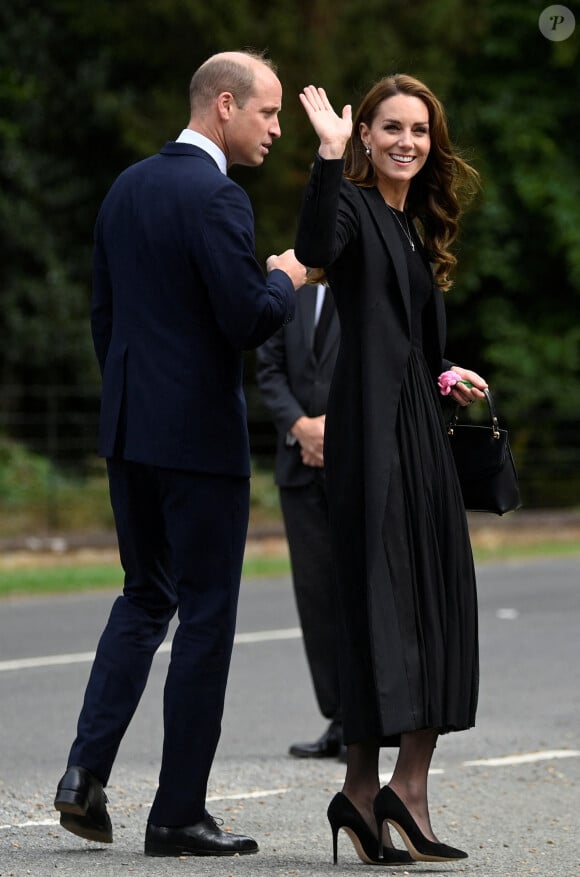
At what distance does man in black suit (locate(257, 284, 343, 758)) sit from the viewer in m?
6.75

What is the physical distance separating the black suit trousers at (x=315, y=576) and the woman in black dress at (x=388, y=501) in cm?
199

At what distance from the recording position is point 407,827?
452 cm

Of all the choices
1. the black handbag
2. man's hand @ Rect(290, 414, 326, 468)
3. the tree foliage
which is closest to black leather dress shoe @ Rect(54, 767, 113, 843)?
the black handbag

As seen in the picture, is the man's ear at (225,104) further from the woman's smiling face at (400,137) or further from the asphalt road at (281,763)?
the asphalt road at (281,763)

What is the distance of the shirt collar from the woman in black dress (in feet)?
1.04

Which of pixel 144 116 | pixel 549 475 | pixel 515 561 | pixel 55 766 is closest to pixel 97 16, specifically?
pixel 144 116

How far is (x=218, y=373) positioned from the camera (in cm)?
464

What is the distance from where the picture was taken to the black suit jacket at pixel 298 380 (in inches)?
270

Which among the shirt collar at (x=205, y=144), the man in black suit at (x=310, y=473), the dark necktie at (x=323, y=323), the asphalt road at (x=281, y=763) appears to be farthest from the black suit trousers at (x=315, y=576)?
the shirt collar at (x=205, y=144)

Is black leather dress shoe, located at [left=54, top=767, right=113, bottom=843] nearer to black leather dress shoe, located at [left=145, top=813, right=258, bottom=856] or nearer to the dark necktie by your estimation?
black leather dress shoe, located at [left=145, top=813, right=258, bottom=856]

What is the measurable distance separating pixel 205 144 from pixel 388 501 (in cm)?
112

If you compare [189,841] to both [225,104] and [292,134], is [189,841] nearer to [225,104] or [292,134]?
[225,104]

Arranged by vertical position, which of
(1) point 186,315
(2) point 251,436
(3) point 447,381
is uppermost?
(1) point 186,315

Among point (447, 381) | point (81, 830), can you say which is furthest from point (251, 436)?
point (81, 830)
